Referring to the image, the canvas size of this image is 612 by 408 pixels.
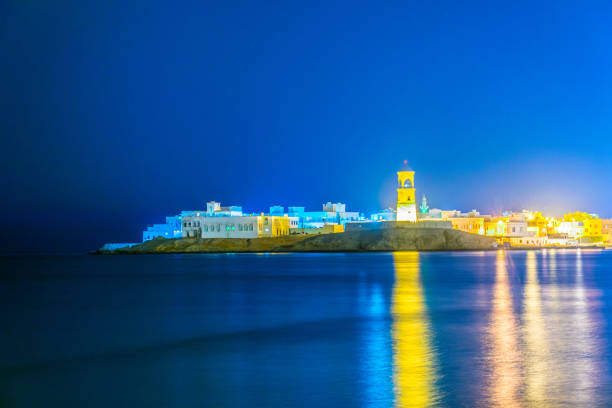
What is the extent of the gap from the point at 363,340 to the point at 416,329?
2.26m

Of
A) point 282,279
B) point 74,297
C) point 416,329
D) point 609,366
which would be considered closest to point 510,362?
point 609,366

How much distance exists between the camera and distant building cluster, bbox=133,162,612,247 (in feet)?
337

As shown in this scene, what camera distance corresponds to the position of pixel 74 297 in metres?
31.7

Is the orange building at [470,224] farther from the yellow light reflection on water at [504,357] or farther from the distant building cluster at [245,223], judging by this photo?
the yellow light reflection on water at [504,357]

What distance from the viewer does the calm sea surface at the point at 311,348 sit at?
11789 mm

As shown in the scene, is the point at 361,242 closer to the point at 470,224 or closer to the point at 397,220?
the point at 397,220

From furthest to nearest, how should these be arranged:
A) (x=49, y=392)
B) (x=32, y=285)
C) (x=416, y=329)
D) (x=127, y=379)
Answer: (x=32, y=285) → (x=416, y=329) → (x=127, y=379) → (x=49, y=392)

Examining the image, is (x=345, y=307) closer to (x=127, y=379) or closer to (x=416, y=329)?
(x=416, y=329)

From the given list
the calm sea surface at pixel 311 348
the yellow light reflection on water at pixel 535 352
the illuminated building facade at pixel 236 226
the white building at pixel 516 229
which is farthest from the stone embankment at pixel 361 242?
the yellow light reflection on water at pixel 535 352

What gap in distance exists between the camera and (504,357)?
48.3 ft

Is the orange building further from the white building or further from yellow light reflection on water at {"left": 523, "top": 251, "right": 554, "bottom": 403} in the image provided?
yellow light reflection on water at {"left": 523, "top": 251, "right": 554, "bottom": 403}

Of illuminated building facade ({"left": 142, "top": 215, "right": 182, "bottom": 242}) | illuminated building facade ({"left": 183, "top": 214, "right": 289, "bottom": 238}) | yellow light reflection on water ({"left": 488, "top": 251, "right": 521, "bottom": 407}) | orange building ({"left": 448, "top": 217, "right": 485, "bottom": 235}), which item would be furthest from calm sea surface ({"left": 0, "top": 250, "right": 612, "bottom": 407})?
orange building ({"left": 448, "top": 217, "right": 485, "bottom": 235})

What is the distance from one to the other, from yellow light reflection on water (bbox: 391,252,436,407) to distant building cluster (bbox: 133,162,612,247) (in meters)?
74.2

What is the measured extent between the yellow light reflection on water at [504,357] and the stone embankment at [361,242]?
72.8 m
